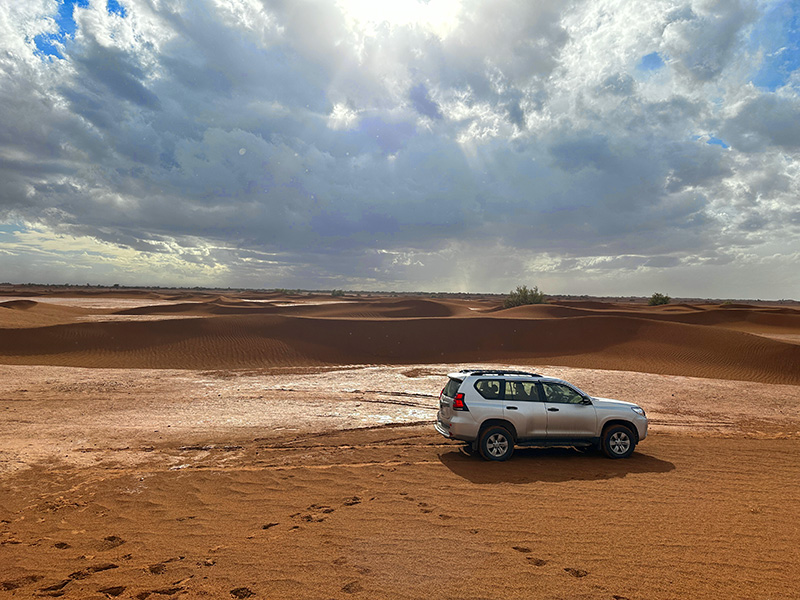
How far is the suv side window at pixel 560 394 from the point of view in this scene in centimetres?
1023

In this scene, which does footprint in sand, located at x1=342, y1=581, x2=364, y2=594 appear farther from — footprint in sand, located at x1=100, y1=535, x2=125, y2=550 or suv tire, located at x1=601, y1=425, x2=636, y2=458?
suv tire, located at x1=601, y1=425, x2=636, y2=458

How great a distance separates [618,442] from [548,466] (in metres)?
1.82

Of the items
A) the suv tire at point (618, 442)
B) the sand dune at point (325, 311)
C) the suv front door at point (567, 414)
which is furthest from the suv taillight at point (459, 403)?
the sand dune at point (325, 311)

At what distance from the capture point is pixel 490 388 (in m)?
10.1

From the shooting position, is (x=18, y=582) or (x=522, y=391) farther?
(x=522, y=391)

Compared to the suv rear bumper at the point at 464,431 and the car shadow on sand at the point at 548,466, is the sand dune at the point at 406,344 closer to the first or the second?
the car shadow on sand at the point at 548,466

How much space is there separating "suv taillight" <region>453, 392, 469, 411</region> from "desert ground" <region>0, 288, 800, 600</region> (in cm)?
110

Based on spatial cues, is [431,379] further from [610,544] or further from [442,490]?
[610,544]

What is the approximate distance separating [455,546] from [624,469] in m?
5.09

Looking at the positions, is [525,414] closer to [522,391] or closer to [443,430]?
[522,391]

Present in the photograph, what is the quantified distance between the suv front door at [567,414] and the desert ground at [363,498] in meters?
0.61

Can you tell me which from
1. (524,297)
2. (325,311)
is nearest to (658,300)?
(524,297)

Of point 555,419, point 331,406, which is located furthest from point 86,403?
point 555,419

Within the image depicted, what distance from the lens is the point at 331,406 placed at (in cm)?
1603
